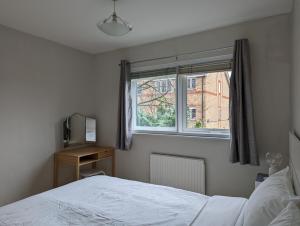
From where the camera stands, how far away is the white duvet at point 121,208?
1496mm

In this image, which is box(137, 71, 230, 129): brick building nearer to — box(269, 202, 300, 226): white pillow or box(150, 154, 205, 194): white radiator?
box(150, 154, 205, 194): white radiator

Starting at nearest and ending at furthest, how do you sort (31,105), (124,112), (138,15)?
(138,15) < (31,105) < (124,112)

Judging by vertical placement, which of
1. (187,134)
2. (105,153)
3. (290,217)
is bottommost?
(105,153)

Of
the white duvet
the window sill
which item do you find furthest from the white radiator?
the white duvet

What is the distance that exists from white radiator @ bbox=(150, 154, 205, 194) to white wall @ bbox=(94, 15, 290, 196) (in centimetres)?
10

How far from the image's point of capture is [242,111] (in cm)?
242

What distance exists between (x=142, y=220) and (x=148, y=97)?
2.18 m

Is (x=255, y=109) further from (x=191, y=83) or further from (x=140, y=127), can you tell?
(x=140, y=127)

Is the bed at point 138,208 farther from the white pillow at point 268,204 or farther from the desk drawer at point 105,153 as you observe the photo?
the desk drawer at point 105,153

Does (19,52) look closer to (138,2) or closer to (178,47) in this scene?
(138,2)

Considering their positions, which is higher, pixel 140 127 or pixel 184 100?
pixel 184 100

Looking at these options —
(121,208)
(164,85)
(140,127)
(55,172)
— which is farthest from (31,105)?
(121,208)

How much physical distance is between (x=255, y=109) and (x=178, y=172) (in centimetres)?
125

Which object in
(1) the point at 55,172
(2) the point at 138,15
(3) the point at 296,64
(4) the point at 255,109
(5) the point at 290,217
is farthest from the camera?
(1) the point at 55,172
